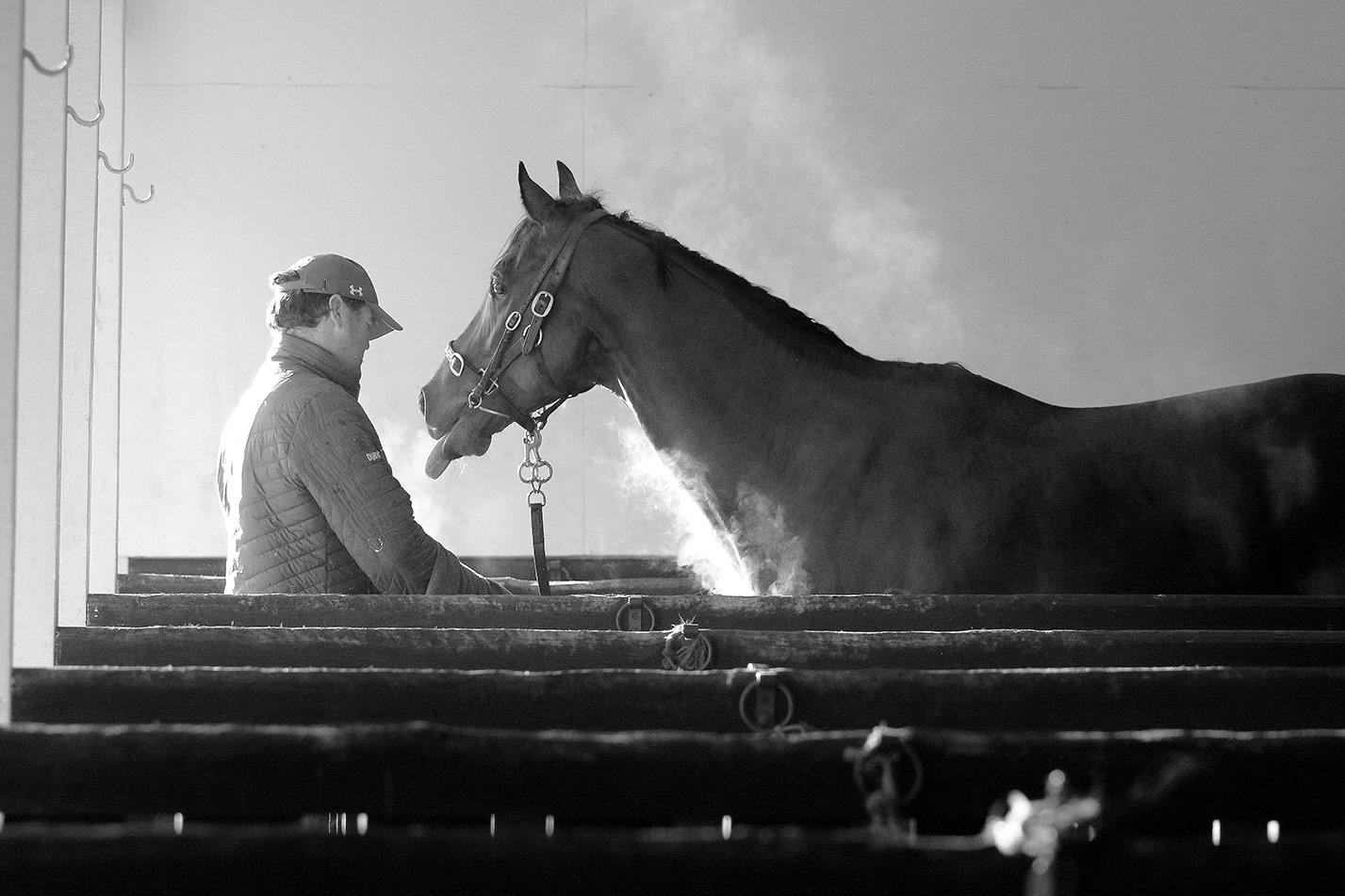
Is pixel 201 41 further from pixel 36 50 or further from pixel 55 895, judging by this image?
pixel 55 895

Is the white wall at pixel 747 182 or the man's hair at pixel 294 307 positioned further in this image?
the white wall at pixel 747 182

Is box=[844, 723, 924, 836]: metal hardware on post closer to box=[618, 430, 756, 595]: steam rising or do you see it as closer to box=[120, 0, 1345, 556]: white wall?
box=[618, 430, 756, 595]: steam rising

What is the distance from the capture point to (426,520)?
17.7 ft

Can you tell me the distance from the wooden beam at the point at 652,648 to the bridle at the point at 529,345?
1196 millimetres

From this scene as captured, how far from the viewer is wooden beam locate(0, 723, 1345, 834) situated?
1143 mm

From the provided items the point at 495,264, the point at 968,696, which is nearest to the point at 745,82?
the point at 495,264

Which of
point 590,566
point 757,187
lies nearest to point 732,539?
point 590,566

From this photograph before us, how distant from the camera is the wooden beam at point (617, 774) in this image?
1.14 metres

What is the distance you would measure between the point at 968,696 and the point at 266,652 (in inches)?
38.4

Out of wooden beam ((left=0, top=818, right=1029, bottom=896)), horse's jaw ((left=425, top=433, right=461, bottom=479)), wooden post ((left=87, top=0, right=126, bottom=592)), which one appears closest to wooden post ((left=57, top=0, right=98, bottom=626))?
wooden post ((left=87, top=0, right=126, bottom=592))

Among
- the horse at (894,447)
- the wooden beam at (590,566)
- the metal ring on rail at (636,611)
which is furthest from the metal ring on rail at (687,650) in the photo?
the wooden beam at (590,566)

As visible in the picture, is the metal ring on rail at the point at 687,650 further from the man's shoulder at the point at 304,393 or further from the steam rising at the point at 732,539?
the man's shoulder at the point at 304,393

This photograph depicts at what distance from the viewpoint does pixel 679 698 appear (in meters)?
1.49

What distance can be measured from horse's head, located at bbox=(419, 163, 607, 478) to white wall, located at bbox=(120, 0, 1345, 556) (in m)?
2.13
